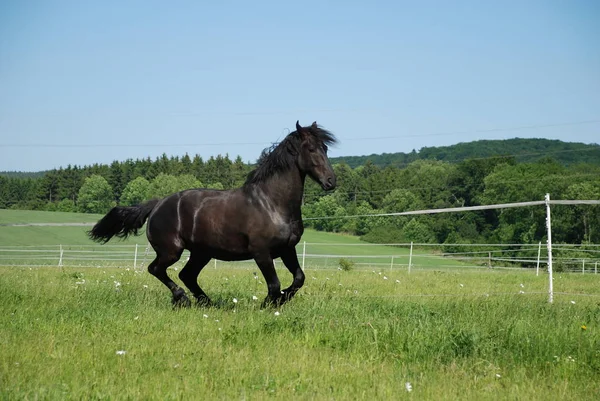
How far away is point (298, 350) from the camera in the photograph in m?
6.06

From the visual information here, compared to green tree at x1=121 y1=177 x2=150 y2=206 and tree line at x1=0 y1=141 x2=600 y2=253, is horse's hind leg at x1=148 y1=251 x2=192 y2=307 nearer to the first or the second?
tree line at x1=0 y1=141 x2=600 y2=253

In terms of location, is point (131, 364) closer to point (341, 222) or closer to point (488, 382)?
point (488, 382)

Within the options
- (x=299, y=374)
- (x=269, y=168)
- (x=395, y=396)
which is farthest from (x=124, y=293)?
(x=395, y=396)

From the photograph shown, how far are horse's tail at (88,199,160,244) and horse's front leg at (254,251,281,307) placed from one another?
2602 mm

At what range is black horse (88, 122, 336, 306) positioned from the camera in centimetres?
886

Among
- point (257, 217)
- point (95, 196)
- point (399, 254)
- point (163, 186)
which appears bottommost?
point (399, 254)

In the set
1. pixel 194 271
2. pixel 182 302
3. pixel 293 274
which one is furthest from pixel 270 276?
pixel 194 271

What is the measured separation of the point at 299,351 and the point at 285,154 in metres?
3.76

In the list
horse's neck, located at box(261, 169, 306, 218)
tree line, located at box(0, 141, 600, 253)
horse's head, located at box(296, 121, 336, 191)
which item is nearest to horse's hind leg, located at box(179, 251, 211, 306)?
horse's neck, located at box(261, 169, 306, 218)

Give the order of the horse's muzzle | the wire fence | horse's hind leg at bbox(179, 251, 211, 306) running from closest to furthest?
the horse's muzzle, horse's hind leg at bbox(179, 251, 211, 306), the wire fence

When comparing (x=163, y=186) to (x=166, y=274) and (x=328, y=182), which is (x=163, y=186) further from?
(x=328, y=182)

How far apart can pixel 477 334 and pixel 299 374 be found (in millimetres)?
1970

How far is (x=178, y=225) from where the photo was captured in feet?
31.8

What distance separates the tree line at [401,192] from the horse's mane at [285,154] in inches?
2155
